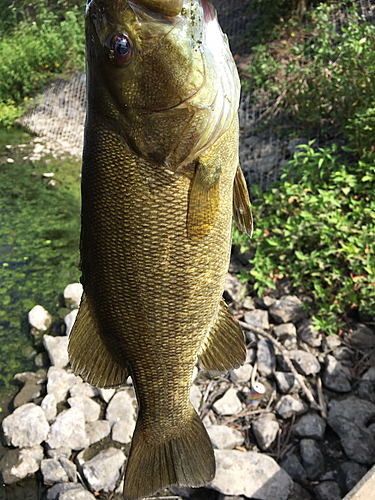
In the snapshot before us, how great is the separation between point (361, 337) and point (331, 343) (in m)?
0.27

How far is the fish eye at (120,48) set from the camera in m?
1.15

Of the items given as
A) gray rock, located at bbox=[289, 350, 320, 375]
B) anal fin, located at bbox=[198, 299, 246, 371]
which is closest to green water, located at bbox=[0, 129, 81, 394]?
gray rock, located at bbox=[289, 350, 320, 375]

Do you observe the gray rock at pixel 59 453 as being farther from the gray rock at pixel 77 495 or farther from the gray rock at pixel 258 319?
the gray rock at pixel 258 319

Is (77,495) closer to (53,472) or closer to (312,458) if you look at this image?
(53,472)

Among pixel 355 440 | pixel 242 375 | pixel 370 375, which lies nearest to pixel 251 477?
pixel 355 440

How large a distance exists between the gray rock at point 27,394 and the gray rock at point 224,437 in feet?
5.91

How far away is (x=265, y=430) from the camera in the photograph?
3.50m

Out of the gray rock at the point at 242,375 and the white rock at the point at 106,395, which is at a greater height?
the gray rock at the point at 242,375

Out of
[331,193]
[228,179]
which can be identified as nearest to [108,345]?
[228,179]

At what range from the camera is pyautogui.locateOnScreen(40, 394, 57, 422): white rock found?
3939 mm

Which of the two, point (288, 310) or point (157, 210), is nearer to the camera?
point (157, 210)

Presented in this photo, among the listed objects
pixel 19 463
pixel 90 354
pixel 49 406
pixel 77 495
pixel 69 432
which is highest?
pixel 90 354

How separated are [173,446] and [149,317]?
1.77 feet

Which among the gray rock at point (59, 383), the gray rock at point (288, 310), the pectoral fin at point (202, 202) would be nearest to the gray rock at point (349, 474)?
the gray rock at point (288, 310)
